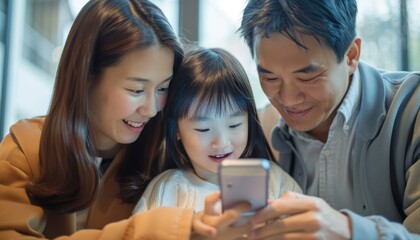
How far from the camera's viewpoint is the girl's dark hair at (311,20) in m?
1.10

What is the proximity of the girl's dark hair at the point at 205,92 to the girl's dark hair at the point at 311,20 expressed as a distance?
0.14 m

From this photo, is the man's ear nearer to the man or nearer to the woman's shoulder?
the man

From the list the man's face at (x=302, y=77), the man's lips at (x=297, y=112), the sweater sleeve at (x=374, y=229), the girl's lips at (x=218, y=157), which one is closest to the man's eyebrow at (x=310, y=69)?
the man's face at (x=302, y=77)

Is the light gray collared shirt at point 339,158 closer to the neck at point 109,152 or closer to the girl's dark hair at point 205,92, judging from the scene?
the girl's dark hair at point 205,92

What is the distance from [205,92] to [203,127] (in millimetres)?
97

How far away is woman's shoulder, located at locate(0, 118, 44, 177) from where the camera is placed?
1.03 metres

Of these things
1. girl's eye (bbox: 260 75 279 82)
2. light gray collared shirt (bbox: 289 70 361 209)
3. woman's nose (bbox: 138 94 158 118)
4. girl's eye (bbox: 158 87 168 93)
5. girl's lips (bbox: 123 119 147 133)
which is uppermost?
girl's eye (bbox: 260 75 279 82)

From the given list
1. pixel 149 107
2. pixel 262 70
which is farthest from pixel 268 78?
pixel 149 107

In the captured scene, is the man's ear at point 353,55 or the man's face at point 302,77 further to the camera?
the man's ear at point 353,55

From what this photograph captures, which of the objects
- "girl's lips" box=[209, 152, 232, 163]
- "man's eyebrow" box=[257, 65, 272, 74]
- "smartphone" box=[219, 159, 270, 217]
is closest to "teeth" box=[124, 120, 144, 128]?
"girl's lips" box=[209, 152, 232, 163]

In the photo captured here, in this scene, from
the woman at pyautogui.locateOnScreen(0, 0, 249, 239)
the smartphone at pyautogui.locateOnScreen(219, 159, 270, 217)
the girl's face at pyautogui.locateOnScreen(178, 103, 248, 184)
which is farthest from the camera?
the girl's face at pyautogui.locateOnScreen(178, 103, 248, 184)

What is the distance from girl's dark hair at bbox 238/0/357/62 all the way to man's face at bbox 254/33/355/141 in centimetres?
2

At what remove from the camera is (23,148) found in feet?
3.44

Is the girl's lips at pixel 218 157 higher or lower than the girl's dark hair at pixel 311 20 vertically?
lower
